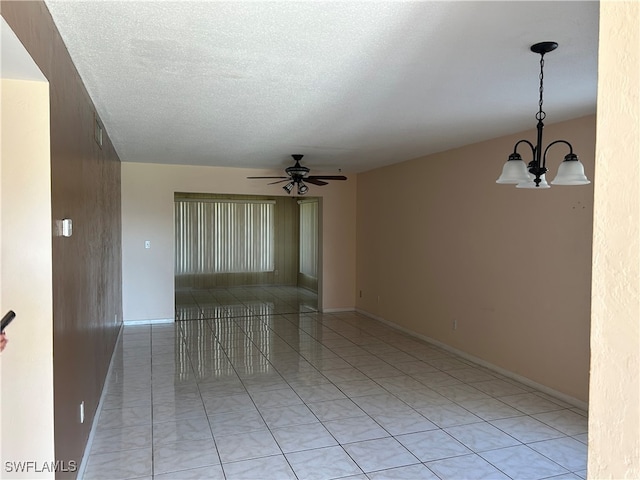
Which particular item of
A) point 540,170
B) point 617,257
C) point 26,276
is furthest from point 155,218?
point 617,257

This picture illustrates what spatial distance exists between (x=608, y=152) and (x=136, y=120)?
157 inches

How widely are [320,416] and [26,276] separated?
2.42 meters

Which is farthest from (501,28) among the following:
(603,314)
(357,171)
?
(357,171)

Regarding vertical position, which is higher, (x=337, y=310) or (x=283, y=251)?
(x=283, y=251)

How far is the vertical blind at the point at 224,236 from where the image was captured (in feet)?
34.1

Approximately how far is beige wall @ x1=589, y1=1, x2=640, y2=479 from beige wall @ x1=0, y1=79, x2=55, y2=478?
77.8 inches

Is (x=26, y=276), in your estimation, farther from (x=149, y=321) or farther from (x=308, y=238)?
(x=308, y=238)

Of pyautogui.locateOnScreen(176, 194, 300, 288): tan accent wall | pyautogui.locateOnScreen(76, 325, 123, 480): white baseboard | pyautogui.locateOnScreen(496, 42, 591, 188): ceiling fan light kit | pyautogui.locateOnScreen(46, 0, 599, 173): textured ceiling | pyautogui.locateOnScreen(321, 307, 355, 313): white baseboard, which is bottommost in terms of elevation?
pyautogui.locateOnScreen(321, 307, 355, 313): white baseboard

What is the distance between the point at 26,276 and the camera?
1835 millimetres

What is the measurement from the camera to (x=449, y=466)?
2799mm

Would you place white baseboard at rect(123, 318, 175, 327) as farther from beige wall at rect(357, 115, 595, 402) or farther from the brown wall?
beige wall at rect(357, 115, 595, 402)

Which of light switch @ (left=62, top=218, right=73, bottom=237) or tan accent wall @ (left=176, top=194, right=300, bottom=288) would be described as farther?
tan accent wall @ (left=176, top=194, right=300, bottom=288)

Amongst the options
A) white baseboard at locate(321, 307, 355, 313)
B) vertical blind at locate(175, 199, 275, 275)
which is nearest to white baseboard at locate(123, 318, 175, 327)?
white baseboard at locate(321, 307, 355, 313)

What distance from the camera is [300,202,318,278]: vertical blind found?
400 inches
